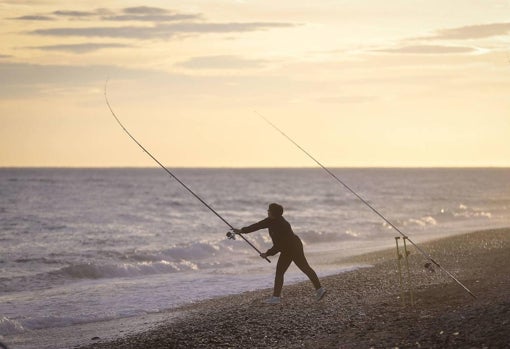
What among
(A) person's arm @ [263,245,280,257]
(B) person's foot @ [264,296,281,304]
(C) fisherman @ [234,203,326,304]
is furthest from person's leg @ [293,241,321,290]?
(B) person's foot @ [264,296,281,304]

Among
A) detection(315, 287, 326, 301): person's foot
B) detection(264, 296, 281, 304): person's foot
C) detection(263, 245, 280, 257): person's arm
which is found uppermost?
detection(263, 245, 280, 257): person's arm

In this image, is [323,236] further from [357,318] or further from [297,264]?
[357,318]

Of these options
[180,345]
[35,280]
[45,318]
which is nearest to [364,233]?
[35,280]

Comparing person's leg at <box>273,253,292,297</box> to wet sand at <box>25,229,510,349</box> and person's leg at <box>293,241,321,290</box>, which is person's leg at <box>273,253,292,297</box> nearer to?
person's leg at <box>293,241,321,290</box>

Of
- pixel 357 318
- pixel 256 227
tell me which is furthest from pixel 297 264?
pixel 357 318

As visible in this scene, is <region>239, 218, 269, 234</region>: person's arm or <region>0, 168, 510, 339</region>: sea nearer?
<region>239, 218, 269, 234</region>: person's arm

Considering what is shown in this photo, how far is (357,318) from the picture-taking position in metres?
11.7

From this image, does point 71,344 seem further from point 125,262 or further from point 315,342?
point 125,262

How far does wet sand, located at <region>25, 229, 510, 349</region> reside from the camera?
32.2 feet

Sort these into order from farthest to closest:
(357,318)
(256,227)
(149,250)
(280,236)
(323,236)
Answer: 1. (323,236)
2. (149,250)
3. (280,236)
4. (256,227)
5. (357,318)


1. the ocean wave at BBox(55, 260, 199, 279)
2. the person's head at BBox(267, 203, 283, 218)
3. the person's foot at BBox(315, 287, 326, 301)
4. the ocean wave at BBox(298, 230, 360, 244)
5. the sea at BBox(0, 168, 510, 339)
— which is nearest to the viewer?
the person's head at BBox(267, 203, 283, 218)

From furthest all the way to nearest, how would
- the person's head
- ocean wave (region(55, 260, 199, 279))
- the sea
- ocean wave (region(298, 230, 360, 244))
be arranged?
ocean wave (region(298, 230, 360, 244)) < ocean wave (region(55, 260, 199, 279)) < the sea < the person's head

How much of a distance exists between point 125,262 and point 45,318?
10.1m

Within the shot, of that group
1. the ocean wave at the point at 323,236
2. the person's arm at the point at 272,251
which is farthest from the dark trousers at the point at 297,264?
the ocean wave at the point at 323,236
